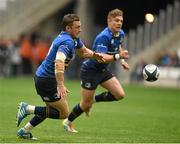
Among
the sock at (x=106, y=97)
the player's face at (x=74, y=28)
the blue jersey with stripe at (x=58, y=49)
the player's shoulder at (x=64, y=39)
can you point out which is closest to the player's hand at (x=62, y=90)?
the blue jersey with stripe at (x=58, y=49)

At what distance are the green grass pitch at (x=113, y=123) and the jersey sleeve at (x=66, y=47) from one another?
1.60 m

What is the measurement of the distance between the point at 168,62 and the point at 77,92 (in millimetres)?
10523

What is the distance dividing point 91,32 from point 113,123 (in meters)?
30.1

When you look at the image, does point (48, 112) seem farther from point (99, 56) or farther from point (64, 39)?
point (99, 56)

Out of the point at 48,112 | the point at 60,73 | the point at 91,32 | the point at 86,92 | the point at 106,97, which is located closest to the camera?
the point at 60,73

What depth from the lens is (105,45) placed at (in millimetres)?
16391

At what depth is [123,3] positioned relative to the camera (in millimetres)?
49969

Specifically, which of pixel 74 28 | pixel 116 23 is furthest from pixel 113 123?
pixel 74 28

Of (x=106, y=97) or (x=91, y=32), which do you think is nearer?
(x=106, y=97)

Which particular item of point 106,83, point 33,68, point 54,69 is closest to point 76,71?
point 33,68

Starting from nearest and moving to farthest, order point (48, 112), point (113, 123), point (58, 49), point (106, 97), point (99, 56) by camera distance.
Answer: point (58, 49), point (48, 112), point (99, 56), point (106, 97), point (113, 123)

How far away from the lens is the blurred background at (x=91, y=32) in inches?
1649

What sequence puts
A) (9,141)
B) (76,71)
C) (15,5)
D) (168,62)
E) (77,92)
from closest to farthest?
1. (9,141)
2. (77,92)
3. (168,62)
4. (76,71)
5. (15,5)

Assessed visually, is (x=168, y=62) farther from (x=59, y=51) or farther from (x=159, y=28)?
(x=59, y=51)
